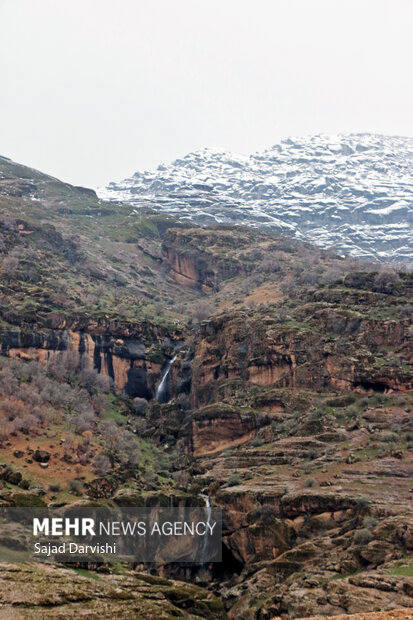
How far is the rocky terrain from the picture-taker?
47781 millimetres

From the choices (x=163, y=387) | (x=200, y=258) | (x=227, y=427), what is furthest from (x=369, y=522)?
(x=200, y=258)

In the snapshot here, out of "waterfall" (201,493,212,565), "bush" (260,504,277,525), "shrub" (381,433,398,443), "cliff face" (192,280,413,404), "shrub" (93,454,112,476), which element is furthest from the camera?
"cliff face" (192,280,413,404)

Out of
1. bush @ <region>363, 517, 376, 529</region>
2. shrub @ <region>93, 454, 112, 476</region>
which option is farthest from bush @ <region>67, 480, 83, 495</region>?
bush @ <region>363, 517, 376, 529</region>

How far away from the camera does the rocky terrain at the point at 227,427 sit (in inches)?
1881

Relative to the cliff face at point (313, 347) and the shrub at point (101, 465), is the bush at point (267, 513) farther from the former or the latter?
the cliff face at point (313, 347)

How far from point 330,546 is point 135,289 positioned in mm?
92750

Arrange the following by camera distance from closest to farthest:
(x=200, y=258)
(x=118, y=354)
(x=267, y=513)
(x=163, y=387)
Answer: (x=267, y=513) → (x=163, y=387) → (x=118, y=354) → (x=200, y=258)

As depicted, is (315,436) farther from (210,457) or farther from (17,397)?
(17,397)

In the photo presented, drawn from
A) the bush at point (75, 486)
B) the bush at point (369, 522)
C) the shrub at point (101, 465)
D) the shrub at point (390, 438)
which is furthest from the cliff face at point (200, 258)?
the bush at point (369, 522)

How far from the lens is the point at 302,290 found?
10962 centimetres

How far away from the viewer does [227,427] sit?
78188 millimetres

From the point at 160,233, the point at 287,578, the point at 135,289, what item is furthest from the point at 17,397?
the point at 160,233

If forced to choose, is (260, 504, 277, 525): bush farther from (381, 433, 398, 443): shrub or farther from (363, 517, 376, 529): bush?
(381, 433, 398, 443): shrub

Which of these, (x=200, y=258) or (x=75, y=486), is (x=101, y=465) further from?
(x=200, y=258)
